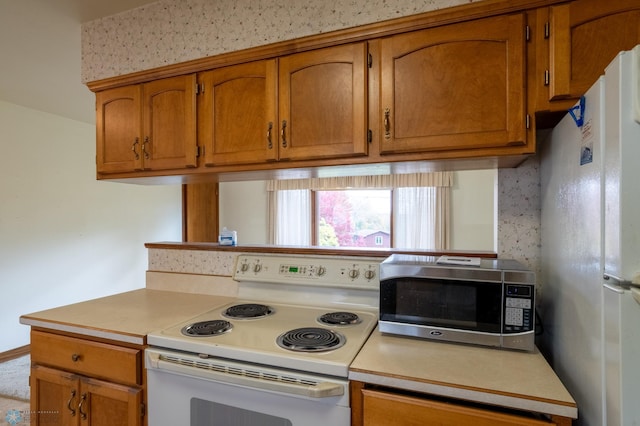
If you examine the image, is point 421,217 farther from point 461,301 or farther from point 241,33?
point 241,33

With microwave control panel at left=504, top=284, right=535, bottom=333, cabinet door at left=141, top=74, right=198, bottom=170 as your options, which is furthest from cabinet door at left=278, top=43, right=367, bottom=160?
microwave control panel at left=504, top=284, right=535, bottom=333

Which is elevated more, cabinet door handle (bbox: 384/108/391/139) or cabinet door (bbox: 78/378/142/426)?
cabinet door handle (bbox: 384/108/391/139)

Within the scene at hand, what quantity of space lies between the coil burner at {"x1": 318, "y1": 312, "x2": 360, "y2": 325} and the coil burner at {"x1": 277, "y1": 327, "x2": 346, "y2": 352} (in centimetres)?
11

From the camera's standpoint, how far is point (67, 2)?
166 centimetres

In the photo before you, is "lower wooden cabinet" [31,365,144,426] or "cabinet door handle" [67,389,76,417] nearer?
"lower wooden cabinet" [31,365,144,426]

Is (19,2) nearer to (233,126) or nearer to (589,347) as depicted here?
(233,126)

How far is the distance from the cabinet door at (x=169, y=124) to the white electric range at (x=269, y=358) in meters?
0.81

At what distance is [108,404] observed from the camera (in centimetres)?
133

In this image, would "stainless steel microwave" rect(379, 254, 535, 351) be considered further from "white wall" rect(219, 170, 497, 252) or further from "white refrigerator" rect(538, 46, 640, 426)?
"white wall" rect(219, 170, 497, 252)

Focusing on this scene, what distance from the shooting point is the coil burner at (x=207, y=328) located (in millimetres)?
1258

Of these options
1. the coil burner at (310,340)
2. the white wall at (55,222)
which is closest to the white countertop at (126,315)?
the coil burner at (310,340)

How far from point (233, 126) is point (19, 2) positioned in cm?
132

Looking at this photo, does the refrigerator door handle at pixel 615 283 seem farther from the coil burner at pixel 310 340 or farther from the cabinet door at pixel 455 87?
the coil burner at pixel 310 340

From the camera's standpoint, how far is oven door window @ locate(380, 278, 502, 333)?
1.11 m
